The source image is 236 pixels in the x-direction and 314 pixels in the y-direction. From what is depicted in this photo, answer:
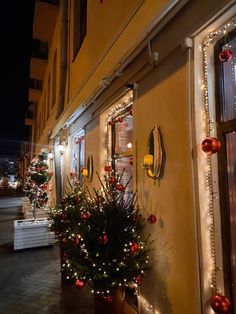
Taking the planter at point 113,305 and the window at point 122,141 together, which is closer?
the planter at point 113,305

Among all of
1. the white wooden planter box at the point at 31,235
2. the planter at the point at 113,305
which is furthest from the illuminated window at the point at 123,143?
the white wooden planter box at the point at 31,235

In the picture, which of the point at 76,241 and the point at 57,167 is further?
the point at 57,167

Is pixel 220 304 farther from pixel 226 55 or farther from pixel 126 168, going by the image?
pixel 126 168

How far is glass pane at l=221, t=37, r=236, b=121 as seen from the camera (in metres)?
2.07

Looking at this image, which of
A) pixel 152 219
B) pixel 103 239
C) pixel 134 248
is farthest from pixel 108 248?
pixel 152 219

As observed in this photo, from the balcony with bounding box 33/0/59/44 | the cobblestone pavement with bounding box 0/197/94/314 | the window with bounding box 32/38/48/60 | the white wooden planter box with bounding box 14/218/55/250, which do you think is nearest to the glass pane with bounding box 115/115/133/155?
the cobblestone pavement with bounding box 0/197/94/314

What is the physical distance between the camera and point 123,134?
14.7 ft

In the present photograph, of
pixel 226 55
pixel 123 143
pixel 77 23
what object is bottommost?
pixel 123 143

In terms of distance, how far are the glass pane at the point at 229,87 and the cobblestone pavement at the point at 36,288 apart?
9.99ft

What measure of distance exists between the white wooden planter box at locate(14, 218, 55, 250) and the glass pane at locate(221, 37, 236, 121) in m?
5.55

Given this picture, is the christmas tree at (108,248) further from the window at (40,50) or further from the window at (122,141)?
the window at (40,50)

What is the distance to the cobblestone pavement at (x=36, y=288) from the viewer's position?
142 inches

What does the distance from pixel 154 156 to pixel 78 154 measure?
4579 mm

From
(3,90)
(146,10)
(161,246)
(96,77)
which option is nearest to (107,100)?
(96,77)
